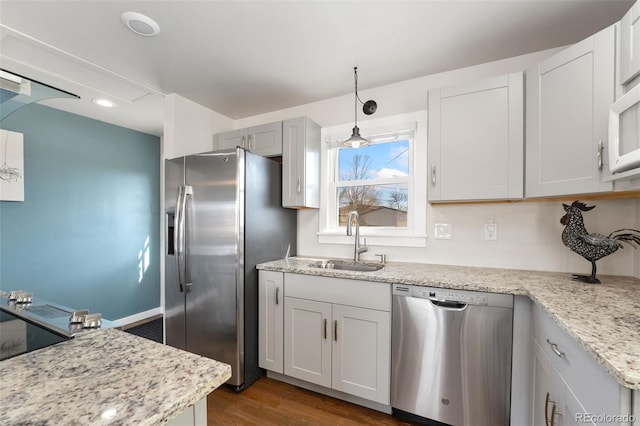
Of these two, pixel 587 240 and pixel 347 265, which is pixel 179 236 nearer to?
pixel 347 265

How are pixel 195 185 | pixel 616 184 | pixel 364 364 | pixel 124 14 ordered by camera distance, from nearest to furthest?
1. pixel 616 184
2. pixel 124 14
3. pixel 364 364
4. pixel 195 185

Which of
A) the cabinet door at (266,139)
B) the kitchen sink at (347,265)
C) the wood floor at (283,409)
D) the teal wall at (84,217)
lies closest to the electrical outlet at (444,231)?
the kitchen sink at (347,265)

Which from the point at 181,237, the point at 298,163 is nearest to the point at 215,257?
the point at 181,237

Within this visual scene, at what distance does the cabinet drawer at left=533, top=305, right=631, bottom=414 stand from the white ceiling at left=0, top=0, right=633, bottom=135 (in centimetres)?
172

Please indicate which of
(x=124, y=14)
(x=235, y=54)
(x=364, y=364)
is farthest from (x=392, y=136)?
(x=124, y=14)

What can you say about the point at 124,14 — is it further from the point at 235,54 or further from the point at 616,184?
the point at 616,184

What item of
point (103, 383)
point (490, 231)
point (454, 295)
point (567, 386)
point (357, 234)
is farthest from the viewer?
point (357, 234)

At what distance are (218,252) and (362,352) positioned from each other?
1.28 meters

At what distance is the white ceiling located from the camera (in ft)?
5.02

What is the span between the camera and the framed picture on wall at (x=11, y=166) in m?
2.46

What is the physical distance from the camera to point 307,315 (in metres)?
1.99

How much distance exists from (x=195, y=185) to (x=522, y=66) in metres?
2.66

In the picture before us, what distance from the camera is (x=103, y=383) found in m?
0.56

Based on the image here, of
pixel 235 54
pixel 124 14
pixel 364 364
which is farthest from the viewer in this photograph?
pixel 235 54
